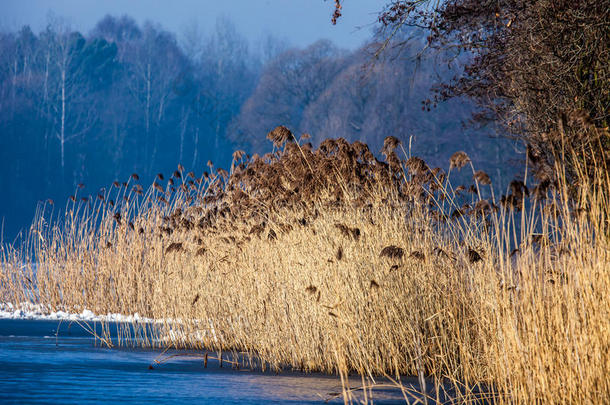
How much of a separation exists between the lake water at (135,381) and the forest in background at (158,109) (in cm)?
2523

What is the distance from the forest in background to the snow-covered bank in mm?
21954

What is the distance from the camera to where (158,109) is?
4744cm

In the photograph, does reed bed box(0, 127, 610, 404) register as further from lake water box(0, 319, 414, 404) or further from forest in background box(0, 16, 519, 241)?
forest in background box(0, 16, 519, 241)

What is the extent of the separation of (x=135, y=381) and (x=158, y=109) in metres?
43.2

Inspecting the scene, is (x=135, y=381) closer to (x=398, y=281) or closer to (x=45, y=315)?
(x=398, y=281)

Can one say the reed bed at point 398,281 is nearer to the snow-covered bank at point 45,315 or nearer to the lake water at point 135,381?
the lake water at point 135,381

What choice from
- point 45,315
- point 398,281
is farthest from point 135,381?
point 45,315

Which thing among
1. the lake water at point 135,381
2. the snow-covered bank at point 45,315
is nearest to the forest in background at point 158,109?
the snow-covered bank at point 45,315

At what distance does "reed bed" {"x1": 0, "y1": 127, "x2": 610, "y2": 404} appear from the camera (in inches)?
159

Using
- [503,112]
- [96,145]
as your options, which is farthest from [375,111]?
[503,112]

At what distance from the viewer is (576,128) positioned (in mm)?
7238

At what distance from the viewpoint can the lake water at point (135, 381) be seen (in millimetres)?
4820

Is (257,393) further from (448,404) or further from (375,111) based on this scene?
(375,111)

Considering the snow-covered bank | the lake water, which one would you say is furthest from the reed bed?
the snow-covered bank
